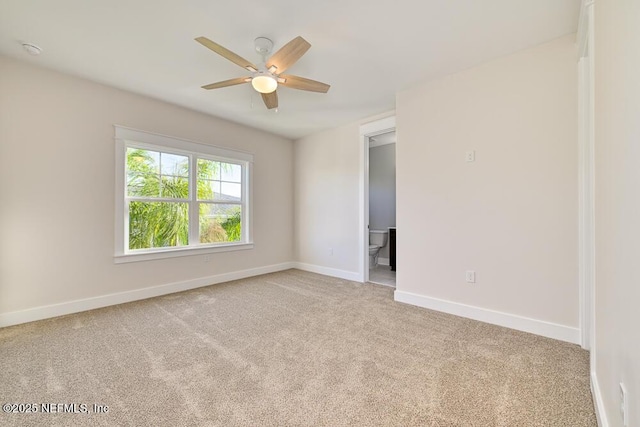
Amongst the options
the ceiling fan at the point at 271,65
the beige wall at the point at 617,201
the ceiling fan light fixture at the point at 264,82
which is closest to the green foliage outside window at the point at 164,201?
the ceiling fan at the point at 271,65

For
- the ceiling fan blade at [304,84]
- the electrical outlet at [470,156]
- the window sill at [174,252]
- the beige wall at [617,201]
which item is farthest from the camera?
the window sill at [174,252]

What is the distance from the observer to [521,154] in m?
2.49

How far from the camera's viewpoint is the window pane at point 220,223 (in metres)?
4.20

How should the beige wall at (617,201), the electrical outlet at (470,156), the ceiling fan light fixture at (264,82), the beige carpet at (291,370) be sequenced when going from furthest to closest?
the electrical outlet at (470,156), the ceiling fan light fixture at (264,82), the beige carpet at (291,370), the beige wall at (617,201)

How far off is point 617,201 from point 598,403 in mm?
1101

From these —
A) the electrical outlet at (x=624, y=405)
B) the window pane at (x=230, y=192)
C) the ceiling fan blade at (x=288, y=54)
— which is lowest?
the electrical outlet at (x=624, y=405)

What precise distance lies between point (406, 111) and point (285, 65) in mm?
1682

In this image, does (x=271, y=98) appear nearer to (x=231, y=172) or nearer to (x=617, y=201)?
(x=231, y=172)

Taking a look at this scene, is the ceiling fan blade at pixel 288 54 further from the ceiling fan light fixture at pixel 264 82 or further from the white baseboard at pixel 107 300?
the white baseboard at pixel 107 300

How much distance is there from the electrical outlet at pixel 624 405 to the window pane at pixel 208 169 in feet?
14.6

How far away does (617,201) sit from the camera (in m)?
1.07

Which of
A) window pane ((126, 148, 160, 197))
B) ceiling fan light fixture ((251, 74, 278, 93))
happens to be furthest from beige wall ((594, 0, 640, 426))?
window pane ((126, 148, 160, 197))

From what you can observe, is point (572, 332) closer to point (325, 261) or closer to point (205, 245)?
point (325, 261)

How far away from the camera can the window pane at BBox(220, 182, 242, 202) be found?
4.44 m
